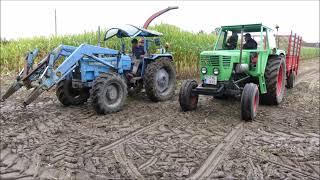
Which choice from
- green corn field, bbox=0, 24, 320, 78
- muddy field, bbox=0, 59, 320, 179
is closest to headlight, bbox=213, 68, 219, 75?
muddy field, bbox=0, 59, 320, 179

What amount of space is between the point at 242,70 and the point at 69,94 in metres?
3.75

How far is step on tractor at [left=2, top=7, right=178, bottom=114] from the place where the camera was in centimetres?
653

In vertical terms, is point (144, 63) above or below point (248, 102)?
above

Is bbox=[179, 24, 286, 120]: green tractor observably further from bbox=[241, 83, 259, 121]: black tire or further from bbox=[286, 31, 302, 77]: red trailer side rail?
bbox=[286, 31, 302, 77]: red trailer side rail

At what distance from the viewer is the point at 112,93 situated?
709 centimetres

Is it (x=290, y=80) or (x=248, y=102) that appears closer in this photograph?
(x=248, y=102)

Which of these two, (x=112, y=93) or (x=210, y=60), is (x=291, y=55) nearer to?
(x=210, y=60)

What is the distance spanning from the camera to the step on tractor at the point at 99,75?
6531 millimetres

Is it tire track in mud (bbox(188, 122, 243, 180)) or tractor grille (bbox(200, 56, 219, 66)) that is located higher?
tractor grille (bbox(200, 56, 219, 66))

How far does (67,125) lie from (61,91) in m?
1.62

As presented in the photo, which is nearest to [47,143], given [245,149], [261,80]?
[245,149]

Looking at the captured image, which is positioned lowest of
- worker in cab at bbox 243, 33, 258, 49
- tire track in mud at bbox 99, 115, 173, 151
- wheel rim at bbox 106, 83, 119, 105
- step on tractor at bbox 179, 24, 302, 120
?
tire track in mud at bbox 99, 115, 173, 151

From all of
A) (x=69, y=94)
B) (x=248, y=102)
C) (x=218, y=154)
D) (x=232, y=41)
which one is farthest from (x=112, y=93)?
(x=232, y=41)

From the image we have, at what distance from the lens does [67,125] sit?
19.8 ft
